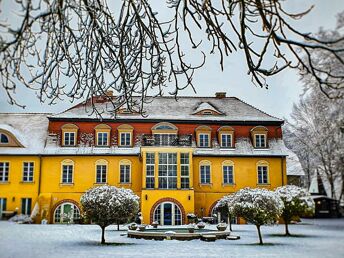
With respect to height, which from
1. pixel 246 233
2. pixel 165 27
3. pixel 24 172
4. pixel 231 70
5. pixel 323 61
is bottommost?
pixel 246 233

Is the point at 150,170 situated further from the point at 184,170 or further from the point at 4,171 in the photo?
the point at 4,171

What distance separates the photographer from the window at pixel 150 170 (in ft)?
13.5

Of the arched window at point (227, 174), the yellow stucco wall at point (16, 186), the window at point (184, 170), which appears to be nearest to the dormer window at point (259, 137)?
the arched window at point (227, 174)

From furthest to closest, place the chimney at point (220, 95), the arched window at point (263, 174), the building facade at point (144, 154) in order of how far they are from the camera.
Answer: the arched window at point (263, 174) < the building facade at point (144, 154) < the chimney at point (220, 95)

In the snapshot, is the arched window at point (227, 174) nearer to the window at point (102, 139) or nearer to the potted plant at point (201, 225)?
the potted plant at point (201, 225)

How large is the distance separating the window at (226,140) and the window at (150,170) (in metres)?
0.63

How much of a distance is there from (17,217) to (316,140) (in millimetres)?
1963

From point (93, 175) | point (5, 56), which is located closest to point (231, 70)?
point (5, 56)

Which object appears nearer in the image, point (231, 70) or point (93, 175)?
point (231, 70)

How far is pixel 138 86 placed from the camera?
8.57ft

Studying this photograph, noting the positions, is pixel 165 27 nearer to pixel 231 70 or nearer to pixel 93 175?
pixel 231 70

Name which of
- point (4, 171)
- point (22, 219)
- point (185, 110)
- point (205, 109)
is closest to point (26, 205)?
point (22, 219)

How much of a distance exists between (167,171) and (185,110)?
1.74m

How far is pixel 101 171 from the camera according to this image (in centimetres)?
386
